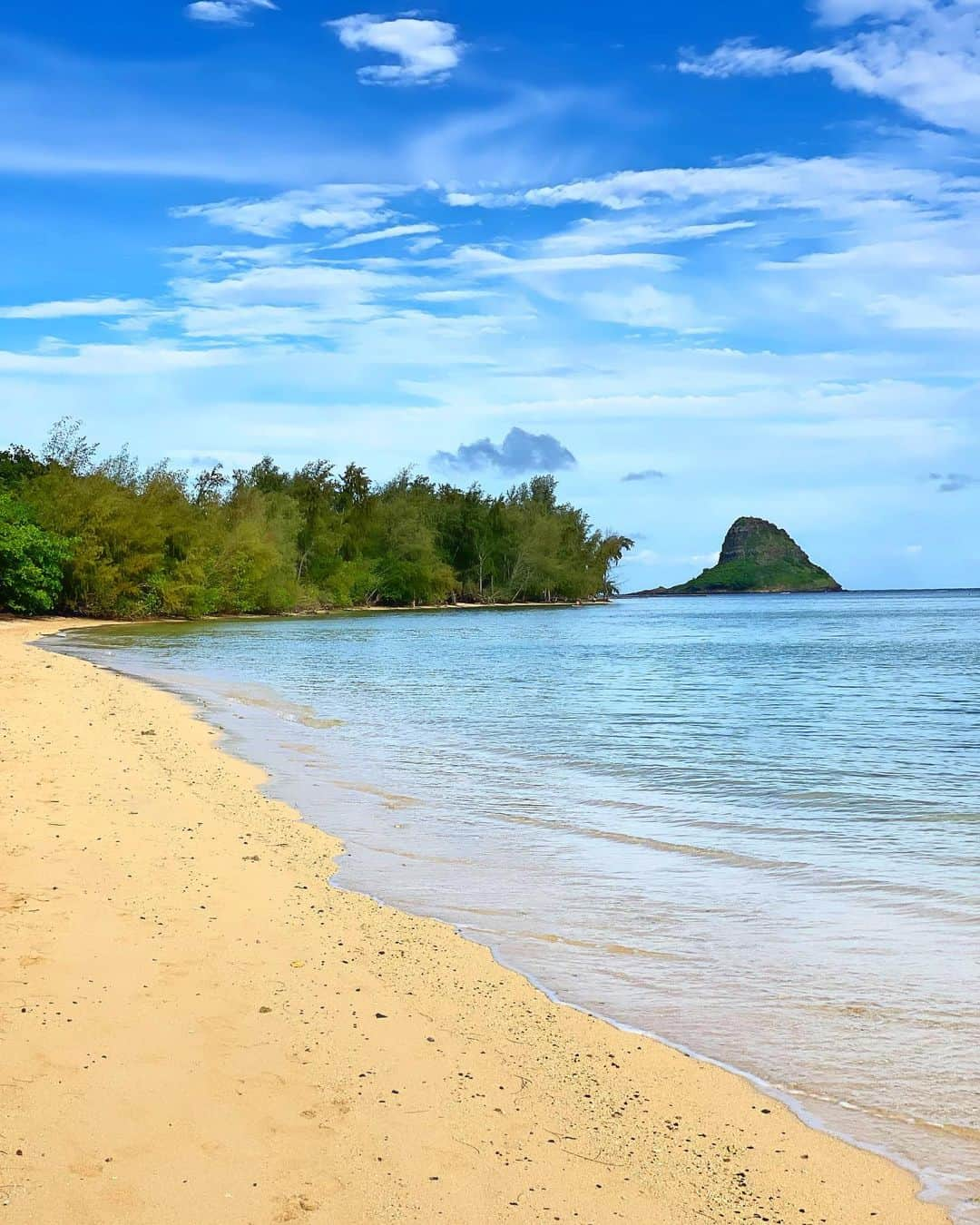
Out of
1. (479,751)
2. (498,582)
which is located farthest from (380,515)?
(479,751)

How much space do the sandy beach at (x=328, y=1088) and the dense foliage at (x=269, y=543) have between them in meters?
44.8

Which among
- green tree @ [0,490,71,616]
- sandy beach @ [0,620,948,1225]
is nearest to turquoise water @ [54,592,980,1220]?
sandy beach @ [0,620,948,1225]

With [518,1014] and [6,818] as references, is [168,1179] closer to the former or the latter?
[518,1014]

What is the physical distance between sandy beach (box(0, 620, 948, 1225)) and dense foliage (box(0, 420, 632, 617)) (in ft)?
147

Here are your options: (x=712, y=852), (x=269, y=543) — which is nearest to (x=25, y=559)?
(x=269, y=543)

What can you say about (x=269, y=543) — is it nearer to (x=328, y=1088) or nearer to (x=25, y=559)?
(x=25, y=559)

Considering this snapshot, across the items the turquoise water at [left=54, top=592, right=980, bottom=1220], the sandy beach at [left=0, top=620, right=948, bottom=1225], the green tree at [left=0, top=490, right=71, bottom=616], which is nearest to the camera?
the sandy beach at [left=0, top=620, right=948, bottom=1225]

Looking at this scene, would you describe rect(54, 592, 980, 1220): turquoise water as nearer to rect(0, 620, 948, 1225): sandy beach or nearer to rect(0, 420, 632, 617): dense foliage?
rect(0, 620, 948, 1225): sandy beach

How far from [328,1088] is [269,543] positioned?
7433cm

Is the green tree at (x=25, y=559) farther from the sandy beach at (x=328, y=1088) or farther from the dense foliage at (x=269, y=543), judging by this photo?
the sandy beach at (x=328, y=1088)

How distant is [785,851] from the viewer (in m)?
9.02

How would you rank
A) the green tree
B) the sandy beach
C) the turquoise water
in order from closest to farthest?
1. the sandy beach
2. the turquoise water
3. the green tree

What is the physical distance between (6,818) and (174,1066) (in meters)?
4.72

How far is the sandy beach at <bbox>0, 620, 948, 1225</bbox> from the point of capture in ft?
11.4
